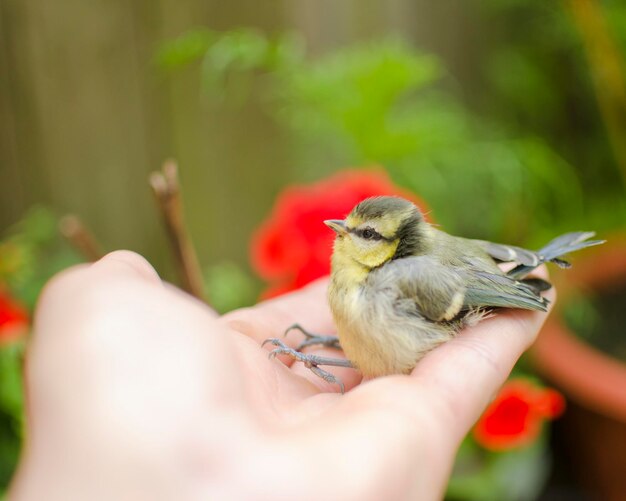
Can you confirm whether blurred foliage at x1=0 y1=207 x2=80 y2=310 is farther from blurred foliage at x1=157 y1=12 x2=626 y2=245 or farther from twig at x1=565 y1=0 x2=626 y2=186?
twig at x1=565 y1=0 x2=626 y2=186

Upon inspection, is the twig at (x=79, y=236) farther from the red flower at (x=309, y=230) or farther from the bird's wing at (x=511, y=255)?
the bird's wing at (x=511, y=255)

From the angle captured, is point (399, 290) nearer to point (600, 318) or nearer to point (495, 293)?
point (495, 293)

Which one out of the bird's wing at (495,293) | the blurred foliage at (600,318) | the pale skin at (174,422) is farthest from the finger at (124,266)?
the blurred foliage at (600,318)

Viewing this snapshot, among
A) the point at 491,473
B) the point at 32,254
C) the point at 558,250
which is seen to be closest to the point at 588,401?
the point at 491,473

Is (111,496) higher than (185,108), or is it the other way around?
(185,108)

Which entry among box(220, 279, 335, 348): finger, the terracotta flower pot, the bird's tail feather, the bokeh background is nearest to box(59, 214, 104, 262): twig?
box(220, 279, 335, 348): finger

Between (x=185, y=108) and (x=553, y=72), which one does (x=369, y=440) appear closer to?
(x=185, y=108)

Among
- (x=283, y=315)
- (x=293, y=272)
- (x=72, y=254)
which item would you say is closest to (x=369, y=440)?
(x=283, y=315)
